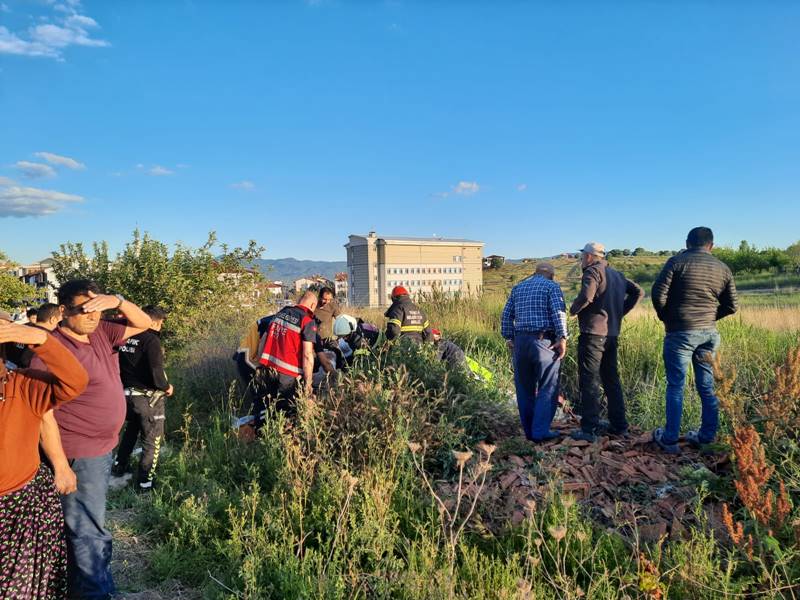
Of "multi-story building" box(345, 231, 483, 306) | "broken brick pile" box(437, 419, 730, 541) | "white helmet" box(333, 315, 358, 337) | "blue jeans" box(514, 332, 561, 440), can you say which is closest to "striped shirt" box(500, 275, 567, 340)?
"blue jeans" box(514, 332, 561, 440)

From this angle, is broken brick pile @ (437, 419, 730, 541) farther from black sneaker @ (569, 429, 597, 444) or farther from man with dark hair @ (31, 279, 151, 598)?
man with dark hair @ (31, 279, 151, 598)

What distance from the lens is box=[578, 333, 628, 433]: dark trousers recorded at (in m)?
4.84

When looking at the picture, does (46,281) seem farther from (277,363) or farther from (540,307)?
(540,307)

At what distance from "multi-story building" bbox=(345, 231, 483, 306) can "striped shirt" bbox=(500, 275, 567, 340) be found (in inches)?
946

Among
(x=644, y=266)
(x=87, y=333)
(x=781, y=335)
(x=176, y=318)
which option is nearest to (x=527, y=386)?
(x=87, y=333)

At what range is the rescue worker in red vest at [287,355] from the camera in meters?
5.52

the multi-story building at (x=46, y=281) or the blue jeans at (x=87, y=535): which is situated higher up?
the multi-story building at (x=46, y=281)

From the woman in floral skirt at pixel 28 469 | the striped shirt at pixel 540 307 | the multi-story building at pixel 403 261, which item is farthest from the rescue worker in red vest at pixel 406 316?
the multi-story building at pixel 403 261

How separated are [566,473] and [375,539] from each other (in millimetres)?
1695

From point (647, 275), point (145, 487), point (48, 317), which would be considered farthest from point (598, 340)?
point (647, 275)

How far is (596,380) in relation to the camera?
4.88m

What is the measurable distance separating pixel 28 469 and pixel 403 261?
99.4ft

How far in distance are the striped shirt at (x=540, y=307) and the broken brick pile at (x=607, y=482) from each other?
1.10m

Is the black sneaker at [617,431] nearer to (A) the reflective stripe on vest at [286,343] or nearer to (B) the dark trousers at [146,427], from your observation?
(A) the reflective stripe on vest at [286,343]
